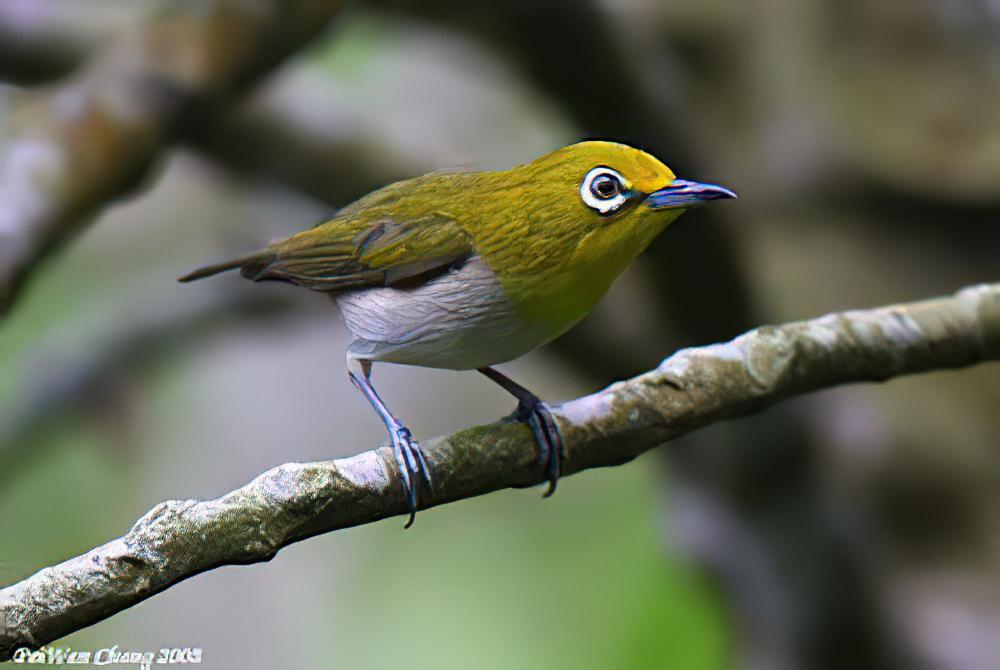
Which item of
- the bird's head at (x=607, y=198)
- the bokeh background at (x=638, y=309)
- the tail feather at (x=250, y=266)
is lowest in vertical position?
the bokeh background at (x=638, y=309)

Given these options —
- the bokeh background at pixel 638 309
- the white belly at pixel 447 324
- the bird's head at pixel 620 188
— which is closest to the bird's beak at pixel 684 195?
the bird's head at pixel 620 188

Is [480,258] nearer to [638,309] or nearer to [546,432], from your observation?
[546,432]

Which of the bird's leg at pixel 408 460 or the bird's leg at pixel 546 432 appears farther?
the bird's leg at pixel 546 432

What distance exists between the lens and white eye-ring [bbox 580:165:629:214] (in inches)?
71.2

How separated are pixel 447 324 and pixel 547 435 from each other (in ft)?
1.22

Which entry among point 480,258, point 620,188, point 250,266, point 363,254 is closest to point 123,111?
point 250,266

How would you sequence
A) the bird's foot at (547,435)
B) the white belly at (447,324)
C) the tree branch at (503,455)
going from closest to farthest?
the tree branch at (503,455)
the white belly at (447,324)
the bird's foot at (547,435)

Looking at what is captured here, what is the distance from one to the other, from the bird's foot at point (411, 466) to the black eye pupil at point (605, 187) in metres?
0.58

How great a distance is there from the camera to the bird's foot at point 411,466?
1.83 metres

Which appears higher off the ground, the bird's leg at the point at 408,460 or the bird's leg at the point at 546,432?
the bird's leg at the point at 408,460

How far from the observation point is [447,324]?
200cm

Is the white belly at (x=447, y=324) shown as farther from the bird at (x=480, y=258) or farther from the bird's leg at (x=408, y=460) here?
the bird's leg at (x=408, y=460)

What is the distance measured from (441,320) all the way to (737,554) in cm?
305

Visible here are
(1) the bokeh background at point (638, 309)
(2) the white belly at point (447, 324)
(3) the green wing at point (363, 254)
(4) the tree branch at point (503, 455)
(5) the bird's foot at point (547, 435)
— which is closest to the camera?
(4) the tree branch at point (503, 455)
